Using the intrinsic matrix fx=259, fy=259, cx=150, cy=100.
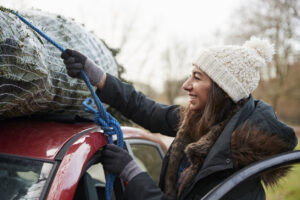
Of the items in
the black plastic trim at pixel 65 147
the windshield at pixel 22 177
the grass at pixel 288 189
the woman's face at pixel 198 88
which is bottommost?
the windshield at pixel 22 177

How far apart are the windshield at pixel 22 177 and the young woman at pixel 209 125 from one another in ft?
1.16

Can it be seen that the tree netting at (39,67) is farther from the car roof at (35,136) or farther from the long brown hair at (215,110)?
the long brown hair at (215,110)

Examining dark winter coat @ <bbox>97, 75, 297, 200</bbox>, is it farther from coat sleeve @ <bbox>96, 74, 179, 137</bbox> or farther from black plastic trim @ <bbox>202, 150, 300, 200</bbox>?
coat sleeve @ <bbox>96, 74, 179, 137</bbox>

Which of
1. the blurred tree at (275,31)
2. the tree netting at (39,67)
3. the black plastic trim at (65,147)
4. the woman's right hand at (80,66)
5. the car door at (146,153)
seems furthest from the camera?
the blurred tree at (275,31)

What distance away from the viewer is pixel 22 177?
1.17 metres

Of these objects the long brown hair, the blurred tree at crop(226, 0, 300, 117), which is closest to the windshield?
the long brown hair

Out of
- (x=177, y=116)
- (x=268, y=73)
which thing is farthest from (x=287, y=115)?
(x=177, y=116)

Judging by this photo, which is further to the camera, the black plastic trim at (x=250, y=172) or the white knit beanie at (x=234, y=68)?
the white knit beanie at (x=234, y=68)

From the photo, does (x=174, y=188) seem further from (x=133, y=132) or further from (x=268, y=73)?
(x=268, y=73)

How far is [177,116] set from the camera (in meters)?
2.07

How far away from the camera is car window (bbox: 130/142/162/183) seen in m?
2.00

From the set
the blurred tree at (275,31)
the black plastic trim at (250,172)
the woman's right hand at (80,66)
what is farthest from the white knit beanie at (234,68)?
the blurred tree at (275,31)

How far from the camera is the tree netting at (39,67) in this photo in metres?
1.04

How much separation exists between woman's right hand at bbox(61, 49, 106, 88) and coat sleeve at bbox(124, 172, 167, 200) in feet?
2.20
